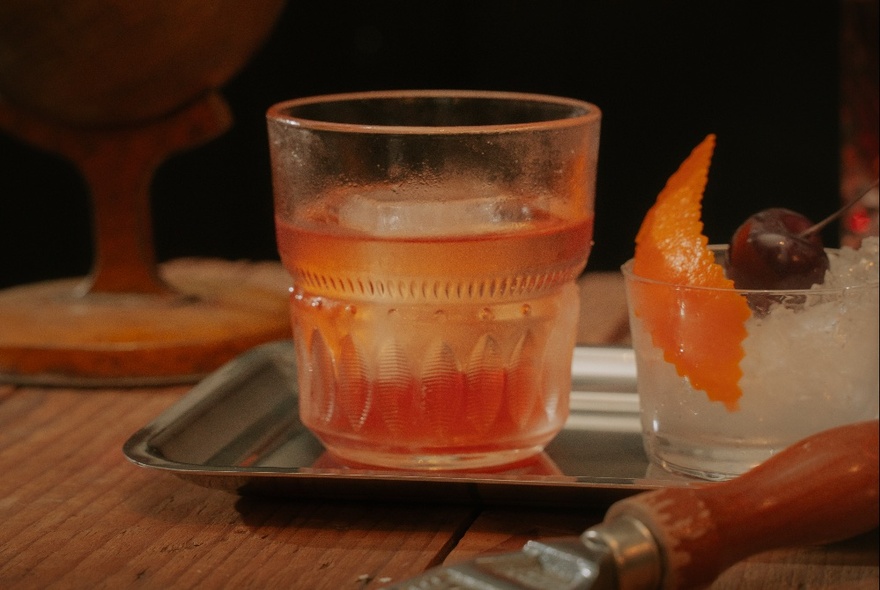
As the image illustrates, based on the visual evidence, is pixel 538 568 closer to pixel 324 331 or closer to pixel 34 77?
pixel 324 331

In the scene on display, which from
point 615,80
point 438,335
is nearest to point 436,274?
point 438,335

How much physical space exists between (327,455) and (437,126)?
7.0 inches

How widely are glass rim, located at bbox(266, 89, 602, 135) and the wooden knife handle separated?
19 cm

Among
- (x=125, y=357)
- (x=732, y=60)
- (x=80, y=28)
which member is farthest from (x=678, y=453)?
(x=732, y=60)

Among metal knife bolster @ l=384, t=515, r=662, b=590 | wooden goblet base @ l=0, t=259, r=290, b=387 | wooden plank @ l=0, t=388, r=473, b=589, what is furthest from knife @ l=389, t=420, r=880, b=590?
wooden goblet base @ l=0, t=259, r=290, b=387

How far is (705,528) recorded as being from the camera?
48cm

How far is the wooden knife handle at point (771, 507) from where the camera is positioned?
0.48m

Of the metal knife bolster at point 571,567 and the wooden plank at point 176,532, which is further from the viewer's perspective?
the wooden plank at point 176,532

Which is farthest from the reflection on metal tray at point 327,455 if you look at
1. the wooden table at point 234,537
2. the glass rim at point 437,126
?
the glass rim at point 437,126

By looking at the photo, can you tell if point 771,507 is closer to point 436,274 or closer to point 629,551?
point 629,551

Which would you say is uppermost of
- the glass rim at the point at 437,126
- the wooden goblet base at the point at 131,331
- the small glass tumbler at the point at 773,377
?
the glass rim at the point at 437,126

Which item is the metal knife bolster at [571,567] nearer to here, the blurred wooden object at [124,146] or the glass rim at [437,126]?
the glass rim at [437,126]

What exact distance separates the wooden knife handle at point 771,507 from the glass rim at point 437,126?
193mm

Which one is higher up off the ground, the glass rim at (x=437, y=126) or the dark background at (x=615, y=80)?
the glass rim at (x=437, y=126)
